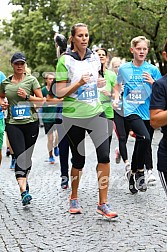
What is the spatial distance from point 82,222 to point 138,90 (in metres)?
2.17

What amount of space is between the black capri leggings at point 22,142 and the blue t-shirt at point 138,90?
4.11 feet

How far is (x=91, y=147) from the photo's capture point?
15.0 metres

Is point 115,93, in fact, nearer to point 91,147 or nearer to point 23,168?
point 23,168

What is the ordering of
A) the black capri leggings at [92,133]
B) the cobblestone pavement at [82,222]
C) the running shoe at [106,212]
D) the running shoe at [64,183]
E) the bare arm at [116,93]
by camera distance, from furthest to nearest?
the running shoe at [64,183]
the bare arm at [116,93]
the black capri leggings at [92,133]
the running shoe at [106,212]
the cobblestone pavement at [82,222]

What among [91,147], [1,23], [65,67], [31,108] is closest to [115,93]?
[31,108]

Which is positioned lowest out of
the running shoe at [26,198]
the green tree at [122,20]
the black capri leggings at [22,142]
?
the running shoe at [26,198]

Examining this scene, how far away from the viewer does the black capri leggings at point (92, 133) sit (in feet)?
19.1

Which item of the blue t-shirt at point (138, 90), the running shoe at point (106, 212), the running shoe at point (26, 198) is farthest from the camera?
the blue t-shirt at point (138, 90)

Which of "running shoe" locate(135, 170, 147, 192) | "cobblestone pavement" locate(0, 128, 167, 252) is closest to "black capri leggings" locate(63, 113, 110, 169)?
"cobblestone pavement" locate(0, 128, 167, 252)

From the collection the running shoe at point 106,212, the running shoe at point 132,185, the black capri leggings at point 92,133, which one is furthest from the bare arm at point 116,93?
the running shoe at point 106,212

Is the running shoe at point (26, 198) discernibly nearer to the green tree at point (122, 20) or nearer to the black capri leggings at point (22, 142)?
the black capri leggings at point (22, 142)

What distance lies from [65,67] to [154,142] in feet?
31.9

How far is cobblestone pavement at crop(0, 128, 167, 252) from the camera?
15.9ft

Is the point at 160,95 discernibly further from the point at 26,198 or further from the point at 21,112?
the point at 21,112
